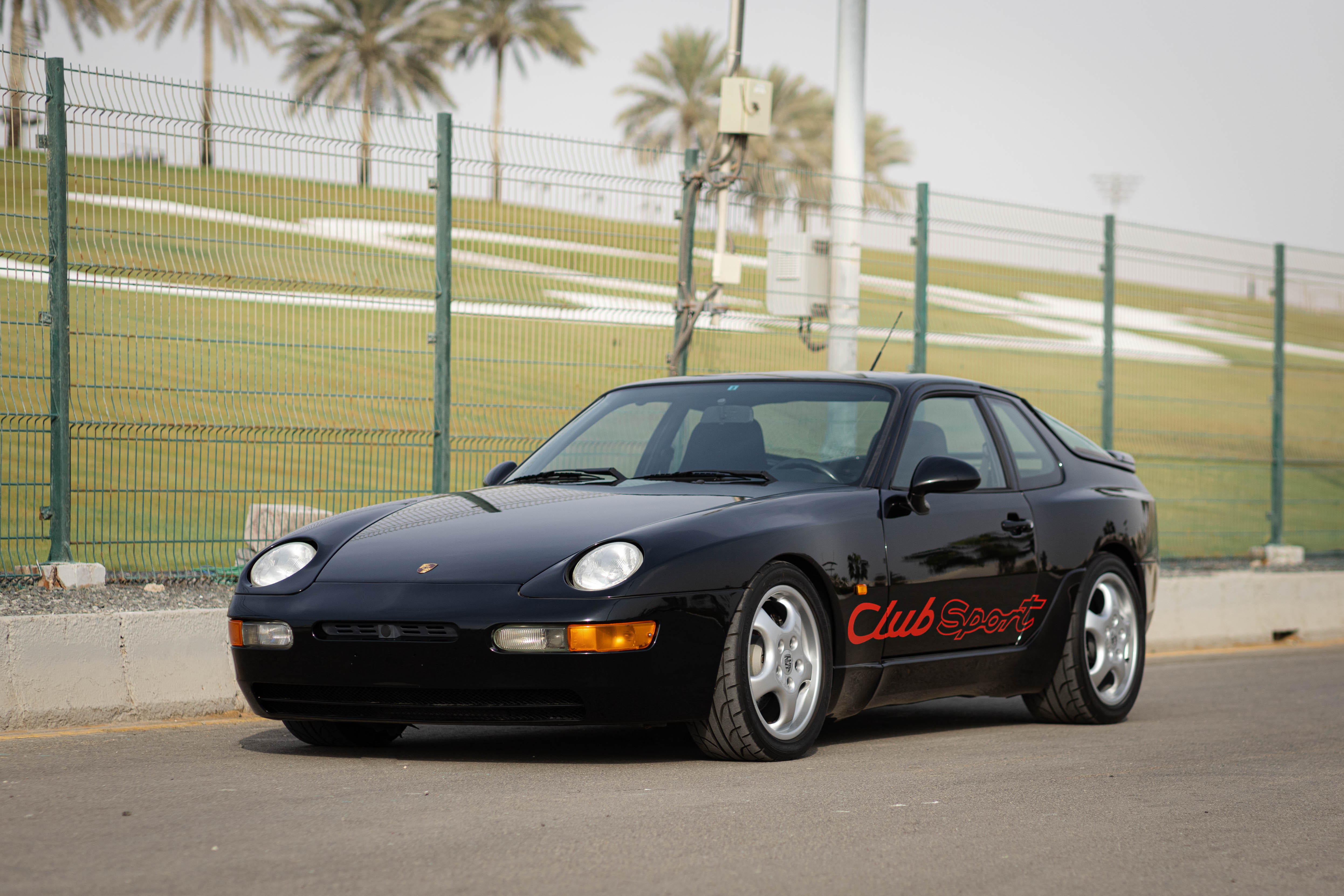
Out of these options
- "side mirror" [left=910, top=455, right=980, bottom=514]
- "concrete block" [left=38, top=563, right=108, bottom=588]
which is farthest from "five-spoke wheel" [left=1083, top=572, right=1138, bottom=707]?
"concrete block" [left=38, top=563, right=108, bottom=588]

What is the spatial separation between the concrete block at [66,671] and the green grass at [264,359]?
A: 1.27 metres

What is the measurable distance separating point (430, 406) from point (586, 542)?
387cm

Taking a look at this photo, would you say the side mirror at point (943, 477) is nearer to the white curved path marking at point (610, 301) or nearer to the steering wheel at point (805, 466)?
the steering wheel at point (805, 466)

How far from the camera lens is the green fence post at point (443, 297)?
9.17 meters

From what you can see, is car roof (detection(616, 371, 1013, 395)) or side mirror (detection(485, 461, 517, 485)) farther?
side mirror (detection(485, 461, 517, 485))

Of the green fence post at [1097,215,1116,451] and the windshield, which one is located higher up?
the green fence post at [1097,215,1116,451]

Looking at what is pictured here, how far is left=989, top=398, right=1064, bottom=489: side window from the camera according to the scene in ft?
24.1

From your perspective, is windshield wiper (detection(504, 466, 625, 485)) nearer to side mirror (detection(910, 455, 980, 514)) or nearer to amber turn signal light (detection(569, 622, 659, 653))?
side mirror (detection(910, 455, 980, 514))

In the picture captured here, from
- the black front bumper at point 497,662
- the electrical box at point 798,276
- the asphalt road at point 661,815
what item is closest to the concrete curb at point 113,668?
the asphalt road at point 661,815

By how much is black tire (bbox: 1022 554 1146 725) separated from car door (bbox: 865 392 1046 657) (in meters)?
0.33

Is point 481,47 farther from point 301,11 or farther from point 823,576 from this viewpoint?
point 823,576

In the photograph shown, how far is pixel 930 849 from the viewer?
4430 mm

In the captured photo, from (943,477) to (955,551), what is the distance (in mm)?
429

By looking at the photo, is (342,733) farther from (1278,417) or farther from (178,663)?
(1278,417)
